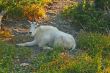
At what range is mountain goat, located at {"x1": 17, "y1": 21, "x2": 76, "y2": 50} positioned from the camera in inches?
440

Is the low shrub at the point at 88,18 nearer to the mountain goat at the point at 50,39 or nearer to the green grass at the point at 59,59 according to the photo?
the green grass at the point at 59,59

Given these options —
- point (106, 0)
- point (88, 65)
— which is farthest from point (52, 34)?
point (106, 0)

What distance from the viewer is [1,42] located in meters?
11.2

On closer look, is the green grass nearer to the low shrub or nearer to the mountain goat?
the mountain goat

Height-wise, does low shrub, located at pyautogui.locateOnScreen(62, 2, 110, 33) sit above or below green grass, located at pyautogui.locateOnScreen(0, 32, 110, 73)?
above

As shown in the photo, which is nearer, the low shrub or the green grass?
the green grass

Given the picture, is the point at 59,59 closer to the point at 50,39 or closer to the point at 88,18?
the point at 50,39

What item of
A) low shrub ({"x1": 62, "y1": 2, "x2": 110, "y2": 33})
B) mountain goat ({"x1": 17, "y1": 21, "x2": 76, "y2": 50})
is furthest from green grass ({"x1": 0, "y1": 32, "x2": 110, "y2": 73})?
low shrub ({"x1": 62, "y1": 2, "x2": 110, "y2": 33})

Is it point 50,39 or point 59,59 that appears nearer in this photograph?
point 59,59

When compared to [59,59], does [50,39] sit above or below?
above

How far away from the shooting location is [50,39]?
11.5 m

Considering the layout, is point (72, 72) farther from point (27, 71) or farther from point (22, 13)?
point (22, 13)

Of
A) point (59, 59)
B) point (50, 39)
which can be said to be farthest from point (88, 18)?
point (59, 59)

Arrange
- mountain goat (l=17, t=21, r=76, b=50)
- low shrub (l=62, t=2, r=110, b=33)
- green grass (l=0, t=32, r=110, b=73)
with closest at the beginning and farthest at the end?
green grass (l=0, t=32, r=110, b=73) → mountain goat (l=17, t=21, r=76, b=50) → low shrub (l=62, t=2, r=110, b=33)
